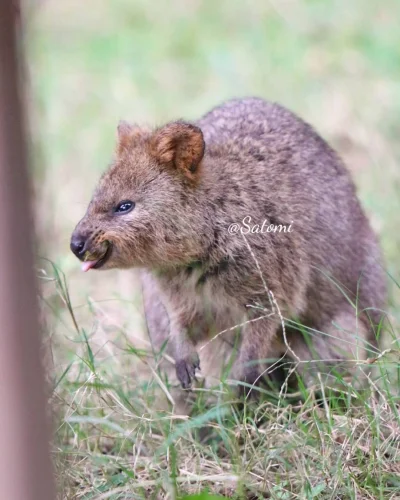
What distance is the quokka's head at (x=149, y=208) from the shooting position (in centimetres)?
472

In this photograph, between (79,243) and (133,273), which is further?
(133,273)

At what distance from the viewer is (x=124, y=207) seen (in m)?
4.82

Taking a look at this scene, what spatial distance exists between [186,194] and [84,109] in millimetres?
5533

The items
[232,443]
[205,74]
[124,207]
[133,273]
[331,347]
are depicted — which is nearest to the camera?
[232,443]

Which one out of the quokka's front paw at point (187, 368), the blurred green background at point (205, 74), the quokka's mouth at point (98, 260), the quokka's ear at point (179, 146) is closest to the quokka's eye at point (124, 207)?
the quokka's mouth at point (98, 260)

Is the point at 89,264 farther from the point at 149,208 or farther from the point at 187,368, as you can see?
the point at 187,368

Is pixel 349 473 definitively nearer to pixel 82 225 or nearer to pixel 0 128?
pixel 82 225

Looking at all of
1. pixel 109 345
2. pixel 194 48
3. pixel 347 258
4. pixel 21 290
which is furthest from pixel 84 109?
pixel 21 290

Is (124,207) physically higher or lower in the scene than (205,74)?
lower

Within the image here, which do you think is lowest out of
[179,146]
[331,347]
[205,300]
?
[331,347]

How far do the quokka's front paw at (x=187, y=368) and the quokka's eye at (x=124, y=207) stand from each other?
1035 mm

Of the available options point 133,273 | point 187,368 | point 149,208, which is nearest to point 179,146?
point 149,208

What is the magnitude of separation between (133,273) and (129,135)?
253cm

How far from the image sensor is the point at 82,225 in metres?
4.72
